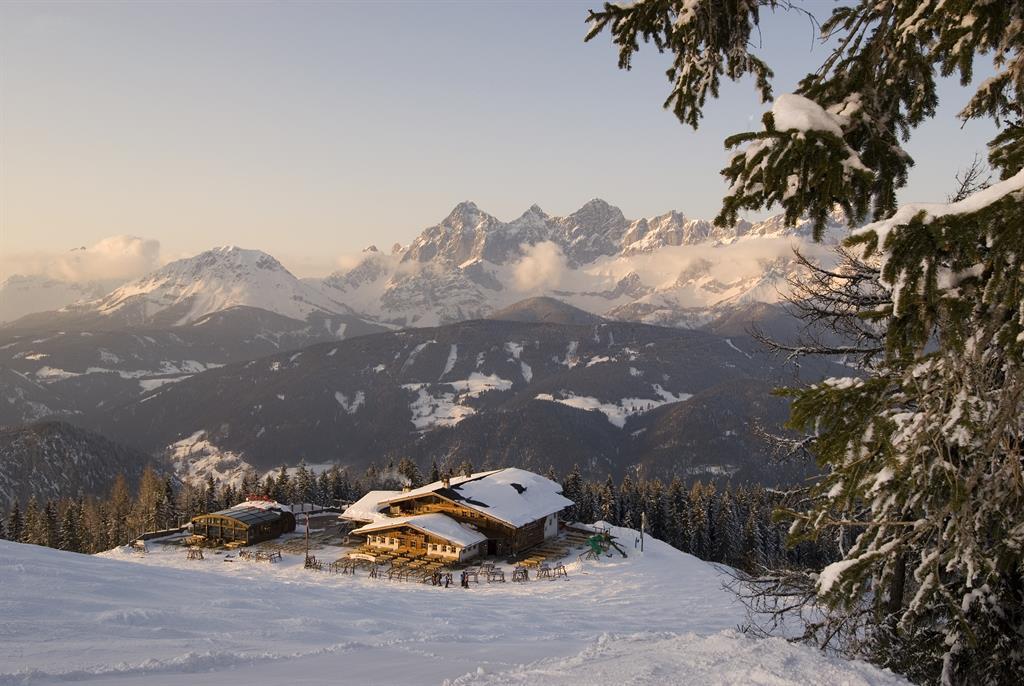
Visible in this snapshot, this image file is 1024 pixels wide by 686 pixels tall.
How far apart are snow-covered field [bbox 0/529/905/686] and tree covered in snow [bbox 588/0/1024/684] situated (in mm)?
3626

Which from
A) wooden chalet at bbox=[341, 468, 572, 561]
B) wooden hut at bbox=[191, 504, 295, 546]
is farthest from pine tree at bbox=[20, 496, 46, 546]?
wooden chalet at bbox=[341, 468, 572, 561]

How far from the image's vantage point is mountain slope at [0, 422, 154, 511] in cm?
15538

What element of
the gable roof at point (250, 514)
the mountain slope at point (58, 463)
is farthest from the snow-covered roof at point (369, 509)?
the mountain slope at point (58, 463)

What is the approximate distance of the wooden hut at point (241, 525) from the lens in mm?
46812

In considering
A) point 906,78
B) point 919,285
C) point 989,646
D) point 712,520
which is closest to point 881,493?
point 919,285

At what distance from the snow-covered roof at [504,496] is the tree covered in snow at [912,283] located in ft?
124

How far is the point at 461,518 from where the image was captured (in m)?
45.3

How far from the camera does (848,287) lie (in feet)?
32.2

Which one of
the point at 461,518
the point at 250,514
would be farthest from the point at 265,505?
the point at 461,518

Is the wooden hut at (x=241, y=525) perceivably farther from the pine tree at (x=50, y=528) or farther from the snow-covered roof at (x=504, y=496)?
the pine tree at (x=50, y=528)

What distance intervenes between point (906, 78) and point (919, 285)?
10.2 feet

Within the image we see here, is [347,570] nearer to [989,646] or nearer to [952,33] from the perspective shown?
[989,646]

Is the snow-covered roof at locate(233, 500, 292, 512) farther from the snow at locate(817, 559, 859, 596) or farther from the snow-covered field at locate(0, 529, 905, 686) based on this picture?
the snow at locate(817, 559, 859, 596)

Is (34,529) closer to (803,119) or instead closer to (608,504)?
(608,504)
